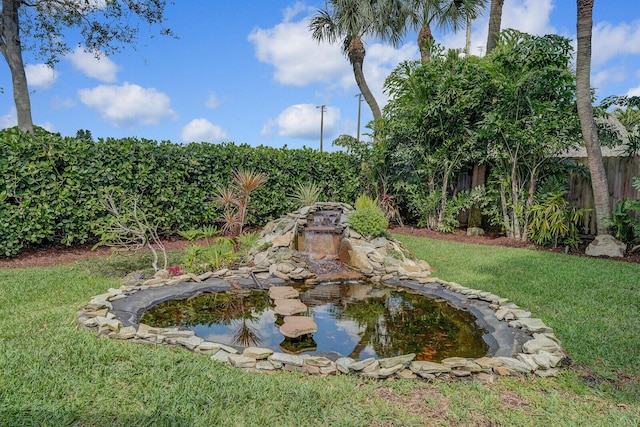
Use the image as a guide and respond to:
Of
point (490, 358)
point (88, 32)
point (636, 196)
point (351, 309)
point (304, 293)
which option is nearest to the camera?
point (490, 358)

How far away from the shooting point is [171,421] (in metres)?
2.02

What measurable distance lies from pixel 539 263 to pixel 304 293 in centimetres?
395

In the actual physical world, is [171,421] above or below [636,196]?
below

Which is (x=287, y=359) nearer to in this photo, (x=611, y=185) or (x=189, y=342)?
(x=189, y=342)

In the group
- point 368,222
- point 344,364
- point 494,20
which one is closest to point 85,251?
point 368,222

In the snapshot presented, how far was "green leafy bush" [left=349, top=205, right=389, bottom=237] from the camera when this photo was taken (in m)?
6.44

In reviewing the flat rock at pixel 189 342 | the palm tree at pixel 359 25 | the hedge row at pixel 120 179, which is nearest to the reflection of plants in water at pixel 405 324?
the flat rock at pixel 189 342

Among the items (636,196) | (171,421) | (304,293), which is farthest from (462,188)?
(171,421)

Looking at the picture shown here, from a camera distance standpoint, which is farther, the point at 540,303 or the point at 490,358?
the point at 540,303

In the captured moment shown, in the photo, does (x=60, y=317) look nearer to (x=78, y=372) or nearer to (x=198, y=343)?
(x=78, y=372)

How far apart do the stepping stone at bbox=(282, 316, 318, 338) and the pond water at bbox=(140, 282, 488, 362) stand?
0.28 ft

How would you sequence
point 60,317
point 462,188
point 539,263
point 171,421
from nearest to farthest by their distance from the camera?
point 171,421 → point 60,317 → point 539,263 → point 462,188

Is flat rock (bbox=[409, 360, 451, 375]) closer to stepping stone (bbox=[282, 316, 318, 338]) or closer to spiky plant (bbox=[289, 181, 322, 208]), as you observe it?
stepping stone (bbox=[282, 316, 318, 338])

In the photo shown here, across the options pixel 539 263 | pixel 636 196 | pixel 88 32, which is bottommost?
pixel 539 263
